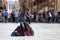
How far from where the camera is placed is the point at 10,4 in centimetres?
5803

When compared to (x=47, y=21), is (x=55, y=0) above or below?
above

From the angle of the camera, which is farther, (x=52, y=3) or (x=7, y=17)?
(x=52, y=3)

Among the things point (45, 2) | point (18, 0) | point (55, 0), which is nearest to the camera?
point (55, 0)

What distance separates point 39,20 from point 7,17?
12.3 feet

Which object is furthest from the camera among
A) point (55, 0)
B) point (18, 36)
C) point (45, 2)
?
point (45, 2)

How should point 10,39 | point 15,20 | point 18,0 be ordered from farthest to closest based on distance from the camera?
point 18,0, point 15,20, point 10,39

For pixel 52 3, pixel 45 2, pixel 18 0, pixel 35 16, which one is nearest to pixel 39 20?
pixel 35 16

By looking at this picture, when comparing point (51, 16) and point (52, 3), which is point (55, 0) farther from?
point (51, 16)

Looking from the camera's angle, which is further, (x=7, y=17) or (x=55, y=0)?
(x=55, y=0)

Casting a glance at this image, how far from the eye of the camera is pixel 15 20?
1219 inches

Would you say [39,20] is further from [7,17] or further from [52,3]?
[52,3]

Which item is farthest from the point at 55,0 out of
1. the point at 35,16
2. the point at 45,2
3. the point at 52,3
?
the point at 35,16

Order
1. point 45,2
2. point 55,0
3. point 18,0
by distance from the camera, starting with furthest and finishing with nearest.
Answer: point 18,0, point 45,2, point 55,0

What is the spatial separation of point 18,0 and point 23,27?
44.8 m
